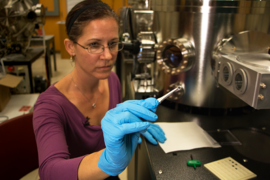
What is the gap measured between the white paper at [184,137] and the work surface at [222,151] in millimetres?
27

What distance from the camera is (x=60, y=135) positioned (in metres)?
0.75

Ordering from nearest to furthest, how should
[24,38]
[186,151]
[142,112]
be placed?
1. [142,112]
2. [186,151]
3. [24,38]

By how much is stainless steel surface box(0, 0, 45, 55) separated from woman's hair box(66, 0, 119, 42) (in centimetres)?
142

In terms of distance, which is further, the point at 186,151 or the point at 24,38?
the point at 24,38

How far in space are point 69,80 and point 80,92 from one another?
3.2 inches

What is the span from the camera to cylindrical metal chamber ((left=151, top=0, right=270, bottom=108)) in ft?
3.15

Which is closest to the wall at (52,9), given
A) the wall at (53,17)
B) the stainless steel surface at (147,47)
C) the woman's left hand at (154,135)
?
the wall at (53,17)

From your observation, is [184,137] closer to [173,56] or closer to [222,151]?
[222,151]

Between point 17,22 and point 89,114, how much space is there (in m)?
1.57

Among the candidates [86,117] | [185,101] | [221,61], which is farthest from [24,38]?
[221,61]

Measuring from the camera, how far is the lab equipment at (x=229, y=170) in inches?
26.7

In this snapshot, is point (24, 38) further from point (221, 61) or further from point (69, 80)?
point (221, 61)

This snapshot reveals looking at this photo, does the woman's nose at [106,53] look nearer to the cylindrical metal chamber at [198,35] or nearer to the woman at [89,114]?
the woman at [89,114]

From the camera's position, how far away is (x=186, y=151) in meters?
0.83
